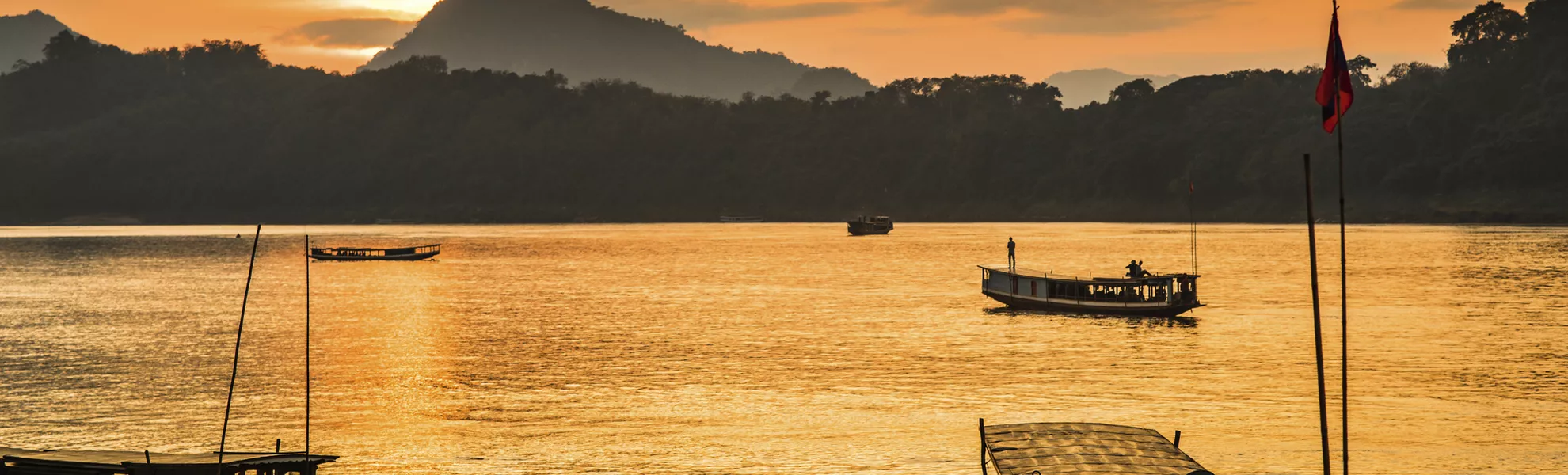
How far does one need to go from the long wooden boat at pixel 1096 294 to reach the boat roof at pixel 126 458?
1812 inches

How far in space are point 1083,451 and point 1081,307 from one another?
138ft

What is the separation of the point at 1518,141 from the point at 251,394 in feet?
640

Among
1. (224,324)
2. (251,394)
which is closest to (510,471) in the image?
(251,394)

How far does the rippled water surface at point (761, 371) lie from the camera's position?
3372cm

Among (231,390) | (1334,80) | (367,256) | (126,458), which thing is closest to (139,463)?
(126,458)

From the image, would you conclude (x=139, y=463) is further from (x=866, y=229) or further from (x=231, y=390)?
(x=866, y=229)

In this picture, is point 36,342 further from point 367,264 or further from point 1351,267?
point 1351,267

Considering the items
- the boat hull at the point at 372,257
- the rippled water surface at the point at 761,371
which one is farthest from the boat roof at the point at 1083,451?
the boat hull at the point at 372,257

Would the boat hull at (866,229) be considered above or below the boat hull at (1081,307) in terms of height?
above

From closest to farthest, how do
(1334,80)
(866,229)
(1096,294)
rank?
(1334,80) < (1096,294) < (866,229)

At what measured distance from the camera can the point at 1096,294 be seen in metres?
66.2

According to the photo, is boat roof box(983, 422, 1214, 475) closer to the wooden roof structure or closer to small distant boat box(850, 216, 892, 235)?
the wooden roof structure

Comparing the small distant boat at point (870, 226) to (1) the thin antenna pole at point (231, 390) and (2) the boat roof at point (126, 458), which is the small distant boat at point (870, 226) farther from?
(2) the boat roof at point (126, 458)

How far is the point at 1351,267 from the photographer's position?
10388 cm
